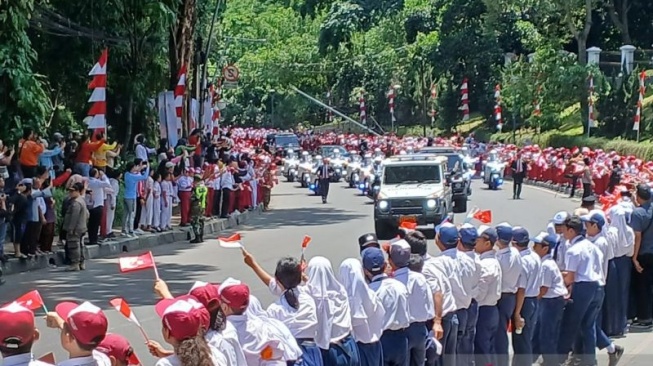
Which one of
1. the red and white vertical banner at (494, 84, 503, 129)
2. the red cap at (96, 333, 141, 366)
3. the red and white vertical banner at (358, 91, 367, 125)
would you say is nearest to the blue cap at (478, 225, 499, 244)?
the red cap at (96, 333, 141, 366)

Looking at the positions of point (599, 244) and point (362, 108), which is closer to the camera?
point (599, 244)

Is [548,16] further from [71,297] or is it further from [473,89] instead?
[71,297]

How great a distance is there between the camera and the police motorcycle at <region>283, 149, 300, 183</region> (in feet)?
174

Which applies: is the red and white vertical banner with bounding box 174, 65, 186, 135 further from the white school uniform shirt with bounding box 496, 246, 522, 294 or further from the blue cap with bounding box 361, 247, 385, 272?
the blue cap with bounding box 361, 247, 385, 272

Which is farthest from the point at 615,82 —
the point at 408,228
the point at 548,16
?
the point at 408,228

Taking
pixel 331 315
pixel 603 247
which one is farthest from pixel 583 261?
pixel 331 315

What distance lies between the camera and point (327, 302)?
752cm

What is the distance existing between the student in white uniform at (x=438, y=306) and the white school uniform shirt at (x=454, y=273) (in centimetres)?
5

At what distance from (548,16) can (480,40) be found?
629 cm

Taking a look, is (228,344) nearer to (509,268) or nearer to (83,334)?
(83,334)

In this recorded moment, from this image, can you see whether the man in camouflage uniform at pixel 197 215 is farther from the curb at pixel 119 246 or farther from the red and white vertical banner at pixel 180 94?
the red and white vertical banner at pixel 180 94

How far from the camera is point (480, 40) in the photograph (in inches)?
2692

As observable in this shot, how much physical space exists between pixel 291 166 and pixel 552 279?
42.9m

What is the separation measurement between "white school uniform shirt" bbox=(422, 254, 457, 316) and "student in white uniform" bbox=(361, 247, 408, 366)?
1.98 feet
